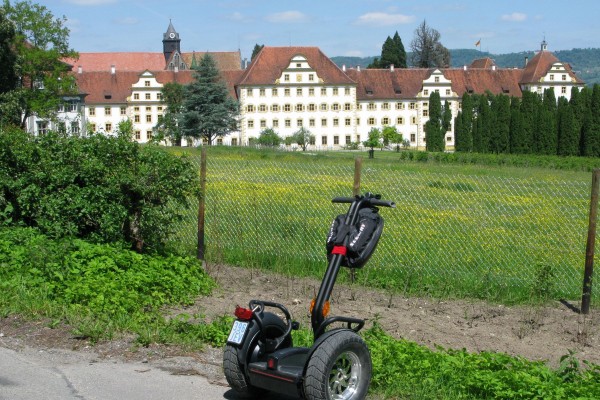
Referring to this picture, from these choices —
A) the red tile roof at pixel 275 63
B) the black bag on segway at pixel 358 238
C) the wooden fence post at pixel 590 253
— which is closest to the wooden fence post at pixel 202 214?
the wooden fence post at pixel 590 253

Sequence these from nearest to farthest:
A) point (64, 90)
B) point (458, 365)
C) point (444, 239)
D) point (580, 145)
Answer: point (458, 365), point (444, 239), point (580, 145), point (64, 90)

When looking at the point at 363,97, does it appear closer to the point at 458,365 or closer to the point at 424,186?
the point at 424,186

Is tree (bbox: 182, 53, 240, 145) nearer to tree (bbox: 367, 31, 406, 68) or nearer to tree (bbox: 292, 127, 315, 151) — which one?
tree (bbox: 292, 127, 315, 151)

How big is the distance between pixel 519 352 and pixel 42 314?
465 cm

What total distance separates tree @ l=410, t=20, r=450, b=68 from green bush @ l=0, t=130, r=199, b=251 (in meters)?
127

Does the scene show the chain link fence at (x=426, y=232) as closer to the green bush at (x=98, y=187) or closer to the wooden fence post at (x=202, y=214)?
the wooden fence post at (x=202, y=214)

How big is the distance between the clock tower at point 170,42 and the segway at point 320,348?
149m

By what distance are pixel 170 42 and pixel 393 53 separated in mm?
45444

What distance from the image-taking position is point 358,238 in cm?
570

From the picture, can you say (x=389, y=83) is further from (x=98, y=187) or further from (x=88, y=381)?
(x=88, y=381)

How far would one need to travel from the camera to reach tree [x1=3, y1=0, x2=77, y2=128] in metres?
63.8

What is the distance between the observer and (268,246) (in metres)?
12.0

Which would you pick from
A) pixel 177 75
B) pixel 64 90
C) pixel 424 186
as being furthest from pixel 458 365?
pixel 177 75

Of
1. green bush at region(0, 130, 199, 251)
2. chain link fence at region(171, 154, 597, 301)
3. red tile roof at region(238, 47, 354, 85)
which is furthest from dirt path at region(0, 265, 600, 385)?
red tile roof at region(238, 47, 354, 85)
